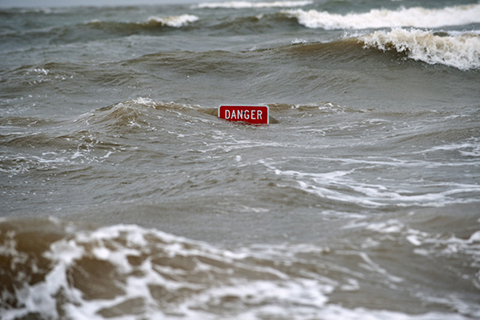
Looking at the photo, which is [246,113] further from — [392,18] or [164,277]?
[392,18]

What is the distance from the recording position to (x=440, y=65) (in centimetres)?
1146

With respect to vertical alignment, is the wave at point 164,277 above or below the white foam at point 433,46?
below

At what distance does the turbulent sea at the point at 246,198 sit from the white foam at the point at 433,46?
0.16 meters

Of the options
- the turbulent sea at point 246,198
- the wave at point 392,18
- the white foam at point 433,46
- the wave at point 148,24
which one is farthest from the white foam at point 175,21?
the turbulent sea at point 246,198

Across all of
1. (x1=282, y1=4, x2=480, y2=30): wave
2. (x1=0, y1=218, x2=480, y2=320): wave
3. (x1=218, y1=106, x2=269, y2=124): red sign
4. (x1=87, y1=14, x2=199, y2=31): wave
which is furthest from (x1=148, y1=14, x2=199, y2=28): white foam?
(x1=0, y1=218, x2=480, y2=320): wave

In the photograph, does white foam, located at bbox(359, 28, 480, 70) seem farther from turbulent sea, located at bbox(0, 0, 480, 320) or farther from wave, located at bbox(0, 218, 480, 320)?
wave, located at bbox(0, 218, 480, 320)

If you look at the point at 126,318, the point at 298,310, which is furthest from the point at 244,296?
the point at 126,318

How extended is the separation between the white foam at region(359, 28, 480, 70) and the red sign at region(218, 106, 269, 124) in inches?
236

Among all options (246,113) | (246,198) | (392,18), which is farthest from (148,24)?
(246,198)

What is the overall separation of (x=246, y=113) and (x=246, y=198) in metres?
3.26

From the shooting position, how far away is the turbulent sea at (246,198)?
264 centimetres

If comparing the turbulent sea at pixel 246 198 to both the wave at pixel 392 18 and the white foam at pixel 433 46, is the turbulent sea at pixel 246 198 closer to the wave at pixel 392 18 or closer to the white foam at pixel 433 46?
the white foam at pixel 433 46

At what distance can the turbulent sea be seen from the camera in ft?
8.66

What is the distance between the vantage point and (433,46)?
1221 cm
